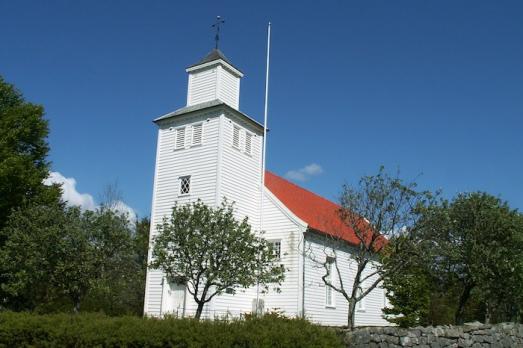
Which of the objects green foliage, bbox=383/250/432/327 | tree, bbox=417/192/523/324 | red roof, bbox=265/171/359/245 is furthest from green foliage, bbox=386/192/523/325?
red roof, bbox=265/171/359/245

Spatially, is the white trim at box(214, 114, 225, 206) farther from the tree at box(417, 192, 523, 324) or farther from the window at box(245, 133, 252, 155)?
the tree at box(417, 192, 523, 324)

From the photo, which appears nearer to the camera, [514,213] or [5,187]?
[514,213]

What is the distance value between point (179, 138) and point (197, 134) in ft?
4.05

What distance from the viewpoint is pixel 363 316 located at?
34094 mm

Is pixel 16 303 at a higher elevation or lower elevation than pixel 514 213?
lower

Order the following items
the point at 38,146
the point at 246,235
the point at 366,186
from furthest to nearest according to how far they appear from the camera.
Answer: the point at 38,146 < the point at 366,186 < the point at 246,235

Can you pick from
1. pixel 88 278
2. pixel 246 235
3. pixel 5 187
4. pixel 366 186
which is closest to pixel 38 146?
pixel 5 187

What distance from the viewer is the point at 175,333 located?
12516 millimetres

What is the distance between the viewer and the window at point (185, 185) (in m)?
28.5

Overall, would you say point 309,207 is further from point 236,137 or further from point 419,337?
point 419,337

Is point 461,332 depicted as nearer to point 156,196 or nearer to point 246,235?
point 246,235

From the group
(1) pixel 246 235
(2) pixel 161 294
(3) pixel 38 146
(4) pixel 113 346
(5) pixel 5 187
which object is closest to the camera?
(4) pixel 113 346

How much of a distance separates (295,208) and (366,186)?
8833mm

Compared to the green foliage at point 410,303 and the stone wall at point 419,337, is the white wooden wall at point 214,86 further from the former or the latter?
the stone wall at point 419,337
